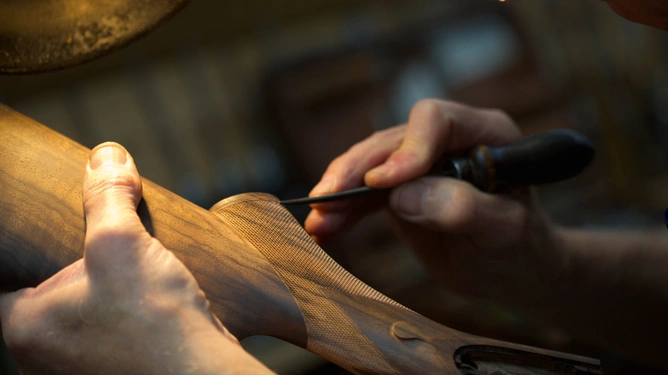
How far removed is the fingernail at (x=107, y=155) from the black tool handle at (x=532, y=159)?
1.47ft

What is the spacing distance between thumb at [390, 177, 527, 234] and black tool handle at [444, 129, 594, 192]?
0.10ft

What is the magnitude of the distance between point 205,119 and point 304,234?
125 cm

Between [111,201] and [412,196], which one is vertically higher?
[111,201]

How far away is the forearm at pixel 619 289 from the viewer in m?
0.87

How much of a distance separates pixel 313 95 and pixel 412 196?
90 cm

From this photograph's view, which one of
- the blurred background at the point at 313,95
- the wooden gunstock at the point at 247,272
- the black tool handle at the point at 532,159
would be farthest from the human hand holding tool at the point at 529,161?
the blurred background at the point at 313,95

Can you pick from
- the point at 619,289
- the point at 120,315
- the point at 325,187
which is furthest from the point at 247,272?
the point at 619,289

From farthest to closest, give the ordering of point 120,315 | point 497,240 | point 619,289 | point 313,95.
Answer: point 313,95, point 619,289, point 497,240, point 120,315

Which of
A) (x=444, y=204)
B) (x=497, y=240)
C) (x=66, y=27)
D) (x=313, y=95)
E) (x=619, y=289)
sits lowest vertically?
(x=619, y=289)

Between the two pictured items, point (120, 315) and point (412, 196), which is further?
point (412, 196)

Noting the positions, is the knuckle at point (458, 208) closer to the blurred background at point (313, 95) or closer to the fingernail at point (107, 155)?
the fingernail at point (107, 155)

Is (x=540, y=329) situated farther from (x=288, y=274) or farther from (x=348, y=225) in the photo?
(x=288, y=274)

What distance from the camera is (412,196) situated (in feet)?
2.23

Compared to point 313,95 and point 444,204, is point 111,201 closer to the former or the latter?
point 444,204
